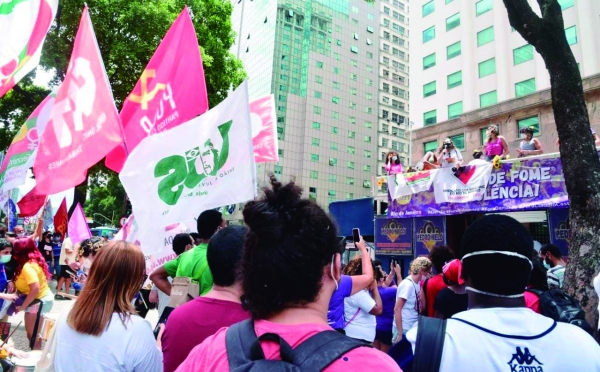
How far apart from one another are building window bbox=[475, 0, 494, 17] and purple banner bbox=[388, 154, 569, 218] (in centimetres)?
2322

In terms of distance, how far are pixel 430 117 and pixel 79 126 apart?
1100 inches

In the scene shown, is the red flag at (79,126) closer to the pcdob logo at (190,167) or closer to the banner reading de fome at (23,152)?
the pcdob logo at (190,167)

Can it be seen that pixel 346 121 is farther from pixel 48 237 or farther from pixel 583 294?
pixel 583 294

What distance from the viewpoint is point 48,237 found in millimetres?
15547

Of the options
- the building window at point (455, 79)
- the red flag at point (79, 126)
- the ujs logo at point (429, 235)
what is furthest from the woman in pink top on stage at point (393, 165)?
the building window at point (455, 79)

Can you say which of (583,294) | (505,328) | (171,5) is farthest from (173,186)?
(171,5)

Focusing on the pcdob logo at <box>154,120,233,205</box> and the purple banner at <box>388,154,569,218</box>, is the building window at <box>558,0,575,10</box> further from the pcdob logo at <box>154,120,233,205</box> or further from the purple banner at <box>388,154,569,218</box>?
the pcdob logo at <box>154,120,233,205</box>

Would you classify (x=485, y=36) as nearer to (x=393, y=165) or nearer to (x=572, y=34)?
(x=572, y=34)

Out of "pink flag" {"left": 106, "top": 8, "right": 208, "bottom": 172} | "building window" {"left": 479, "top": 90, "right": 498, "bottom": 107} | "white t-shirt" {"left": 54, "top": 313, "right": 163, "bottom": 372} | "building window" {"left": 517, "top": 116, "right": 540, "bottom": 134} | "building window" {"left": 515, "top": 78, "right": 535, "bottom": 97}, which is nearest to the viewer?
"white t-shirt" {"left": 54, "top": 313, "right": 163, "bottom": 372}

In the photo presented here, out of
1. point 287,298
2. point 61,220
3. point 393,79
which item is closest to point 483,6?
point 61,220

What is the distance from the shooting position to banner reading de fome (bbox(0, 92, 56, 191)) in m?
8.48

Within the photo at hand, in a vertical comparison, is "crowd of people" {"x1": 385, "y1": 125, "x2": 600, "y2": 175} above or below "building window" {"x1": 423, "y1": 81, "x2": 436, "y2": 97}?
below

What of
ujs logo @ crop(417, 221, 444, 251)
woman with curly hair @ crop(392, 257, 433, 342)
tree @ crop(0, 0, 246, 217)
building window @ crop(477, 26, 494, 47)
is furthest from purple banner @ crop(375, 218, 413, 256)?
building window @ crop(477, 26, 494, 47)

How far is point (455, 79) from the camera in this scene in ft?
96.7
